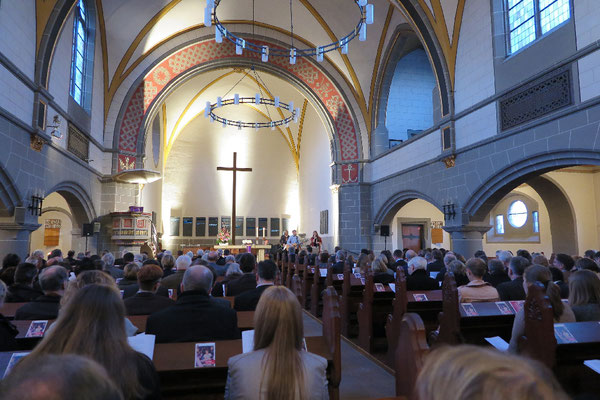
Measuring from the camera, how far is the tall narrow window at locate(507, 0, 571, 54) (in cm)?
742

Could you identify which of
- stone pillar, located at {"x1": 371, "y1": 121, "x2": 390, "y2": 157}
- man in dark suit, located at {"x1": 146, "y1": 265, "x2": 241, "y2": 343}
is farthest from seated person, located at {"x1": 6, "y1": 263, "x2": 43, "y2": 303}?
stone pillar, located at {"x1": 371, "y1": 121, "x2": 390, "y2": 157}

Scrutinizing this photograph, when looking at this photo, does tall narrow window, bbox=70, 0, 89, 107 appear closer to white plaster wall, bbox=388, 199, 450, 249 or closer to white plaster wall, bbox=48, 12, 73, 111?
white plaster wall, bbox=48, 12, 73, 111

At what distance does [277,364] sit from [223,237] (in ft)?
58.6

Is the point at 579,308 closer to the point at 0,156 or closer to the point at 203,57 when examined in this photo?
the point at 0,156

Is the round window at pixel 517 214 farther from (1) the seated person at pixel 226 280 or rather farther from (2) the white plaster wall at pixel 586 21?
(1) the seated person at pixel 226 280

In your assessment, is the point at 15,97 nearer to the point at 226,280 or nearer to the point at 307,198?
the point at 226,280

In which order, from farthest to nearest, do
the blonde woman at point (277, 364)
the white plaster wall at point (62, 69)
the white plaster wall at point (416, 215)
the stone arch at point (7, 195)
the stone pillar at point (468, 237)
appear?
1. the white plaster wall at point (416, 215)
2. the stone pillar at point (468, 237)
3. the white plaster wall at point (62, 69)
4. the stone arch at point (7, 195)
5. the blonde woman at point (277, 364)

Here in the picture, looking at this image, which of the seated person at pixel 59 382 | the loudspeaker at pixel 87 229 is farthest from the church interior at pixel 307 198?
the loudspeaker at pixel 87 229

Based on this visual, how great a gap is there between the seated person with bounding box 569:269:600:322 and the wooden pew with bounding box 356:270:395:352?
2224 millimetres

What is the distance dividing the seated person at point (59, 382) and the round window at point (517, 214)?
15.9 meters

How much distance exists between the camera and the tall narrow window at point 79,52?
10812 mm

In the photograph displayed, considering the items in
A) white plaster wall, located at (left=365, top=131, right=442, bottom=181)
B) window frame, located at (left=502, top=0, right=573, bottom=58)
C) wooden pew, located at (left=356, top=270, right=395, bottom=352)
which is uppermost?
window frame, located at (left=502, top=0, right=573, bottom=58)

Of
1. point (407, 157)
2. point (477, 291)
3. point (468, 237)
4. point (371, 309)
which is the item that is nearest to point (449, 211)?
point (468, 237)

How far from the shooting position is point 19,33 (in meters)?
7.66
